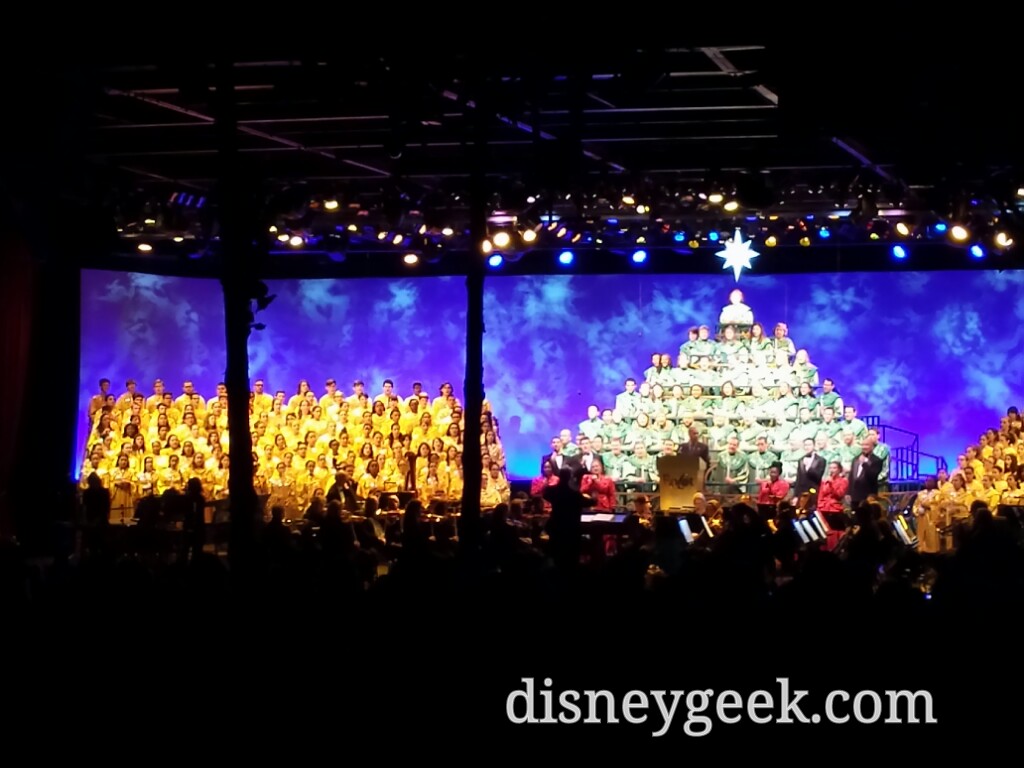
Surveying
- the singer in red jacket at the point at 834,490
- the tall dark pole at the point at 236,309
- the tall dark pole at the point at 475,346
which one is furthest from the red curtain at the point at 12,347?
the singer in red jacket at the point at 834,490

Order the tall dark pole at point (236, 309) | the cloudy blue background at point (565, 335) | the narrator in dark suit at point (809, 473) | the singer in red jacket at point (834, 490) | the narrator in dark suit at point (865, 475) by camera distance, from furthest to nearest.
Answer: the cloudy blue background at point (565, 335) → the narrator in dark suit at point (809, 473) → the narrator in dark suit at point (865, 475) → the singer in red jacket at point (834, 490) → the tall dark pole at point (236, 309)

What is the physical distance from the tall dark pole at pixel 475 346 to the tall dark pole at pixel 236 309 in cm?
148

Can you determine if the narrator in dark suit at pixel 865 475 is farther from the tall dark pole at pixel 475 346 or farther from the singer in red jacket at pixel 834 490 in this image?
the tall dark pole at pixel 475 346

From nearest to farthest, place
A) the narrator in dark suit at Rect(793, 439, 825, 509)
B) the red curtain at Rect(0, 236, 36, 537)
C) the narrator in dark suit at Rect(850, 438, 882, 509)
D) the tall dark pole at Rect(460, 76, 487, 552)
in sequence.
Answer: the tall dark pole at Rect(460, 76, 487, 552), the red curtain at Rect(0, 236, 36, 537), the narrator in dark suit at Rect(850, 438, 882, 509), the narrator in dark suit at Rect(793, 439, 825, 509)

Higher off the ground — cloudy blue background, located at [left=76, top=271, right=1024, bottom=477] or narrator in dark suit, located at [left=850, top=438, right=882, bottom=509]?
cloudy blue background, located at [left=76, top=271, right=1024, bottom=477]

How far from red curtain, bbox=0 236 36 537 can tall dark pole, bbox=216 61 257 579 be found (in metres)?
10.1

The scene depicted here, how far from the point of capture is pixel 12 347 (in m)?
17.5

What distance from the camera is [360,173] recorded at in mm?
18391

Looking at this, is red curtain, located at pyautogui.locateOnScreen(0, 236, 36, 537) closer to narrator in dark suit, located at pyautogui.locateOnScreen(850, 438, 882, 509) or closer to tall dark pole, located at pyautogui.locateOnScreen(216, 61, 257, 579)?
tall dark pole, located at pyautogui.locateOnScreen(216, 61, 257, 579)

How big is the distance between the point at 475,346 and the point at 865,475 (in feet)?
36.6

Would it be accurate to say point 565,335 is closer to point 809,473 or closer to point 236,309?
point 809,473

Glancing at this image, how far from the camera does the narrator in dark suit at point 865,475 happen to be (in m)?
18.9

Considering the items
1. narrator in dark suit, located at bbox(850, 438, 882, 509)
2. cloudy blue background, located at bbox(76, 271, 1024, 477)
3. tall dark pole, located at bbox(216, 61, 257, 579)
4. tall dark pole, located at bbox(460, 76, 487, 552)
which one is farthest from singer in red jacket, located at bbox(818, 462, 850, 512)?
tall dark pole, located at bbox(216, 61, 257, 579)

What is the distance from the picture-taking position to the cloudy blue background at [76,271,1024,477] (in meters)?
22.7
